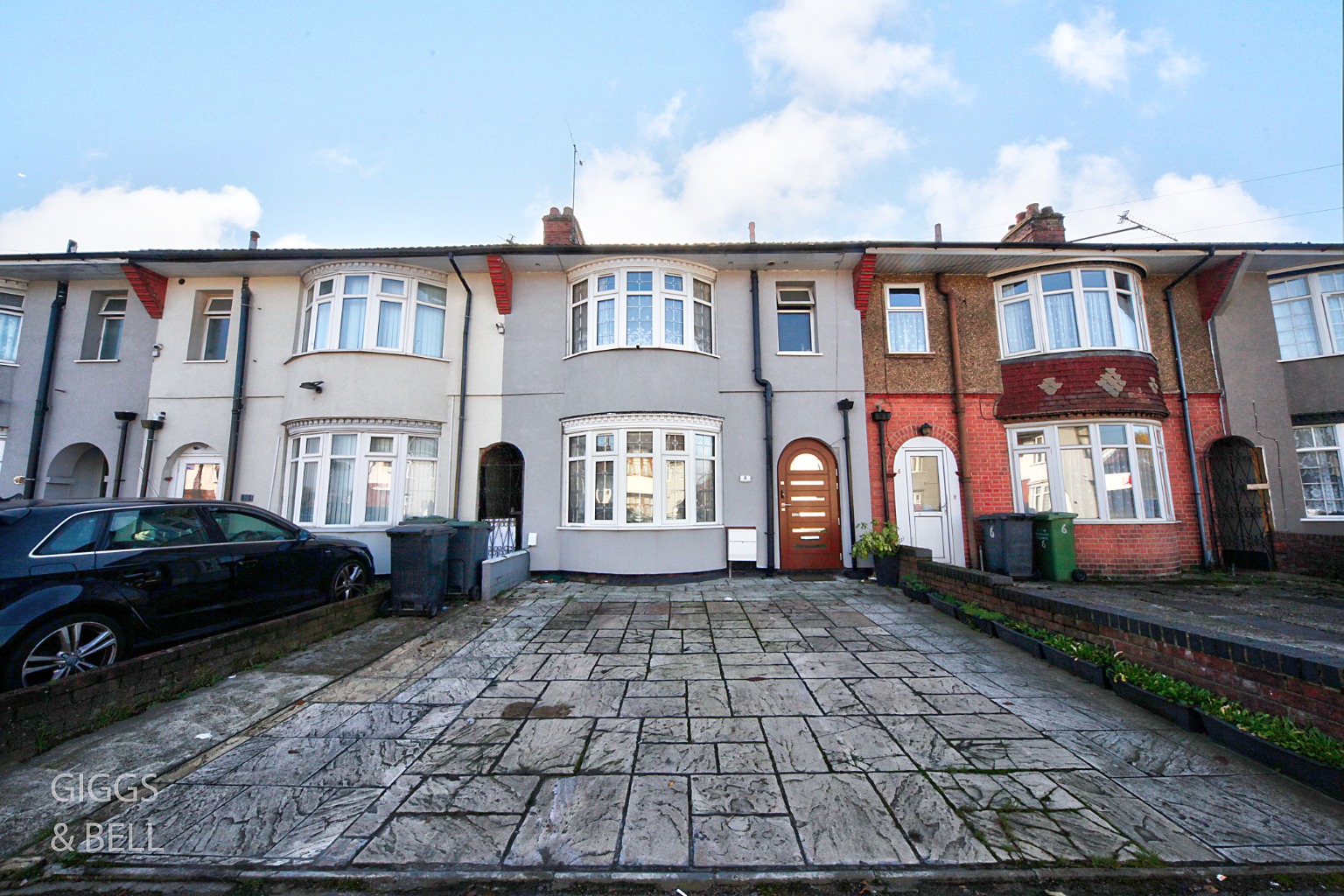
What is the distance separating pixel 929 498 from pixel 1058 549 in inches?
81.7

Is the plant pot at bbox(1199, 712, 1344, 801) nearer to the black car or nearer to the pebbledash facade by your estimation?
the pebbledash facade

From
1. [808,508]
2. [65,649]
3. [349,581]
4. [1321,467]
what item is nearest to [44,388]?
[349,581]

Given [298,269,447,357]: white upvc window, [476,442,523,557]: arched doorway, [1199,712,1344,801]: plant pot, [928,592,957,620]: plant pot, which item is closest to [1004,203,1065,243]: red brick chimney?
[928,592,957,620]: plant pot

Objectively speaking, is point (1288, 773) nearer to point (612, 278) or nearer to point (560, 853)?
point (560, 853)

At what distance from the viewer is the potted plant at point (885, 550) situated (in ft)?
27.6

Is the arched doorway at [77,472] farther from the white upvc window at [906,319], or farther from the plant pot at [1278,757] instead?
the plant pot at [1278,757]

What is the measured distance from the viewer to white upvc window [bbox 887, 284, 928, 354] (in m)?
10.0

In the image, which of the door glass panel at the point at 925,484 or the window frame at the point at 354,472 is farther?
the door glass panel at the point at 925,484

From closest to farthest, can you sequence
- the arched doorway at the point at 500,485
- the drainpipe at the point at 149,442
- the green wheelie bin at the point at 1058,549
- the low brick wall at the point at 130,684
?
the low brick wall at the point at 130,684 → the green wheelie bin at the point at 1058,549 → the arched doorway at the point at 500,485 → the drainpipe at the point at 149,442

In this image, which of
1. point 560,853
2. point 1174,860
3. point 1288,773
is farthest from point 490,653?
point 1288,773

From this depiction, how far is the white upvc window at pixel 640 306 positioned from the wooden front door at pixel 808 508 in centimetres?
268

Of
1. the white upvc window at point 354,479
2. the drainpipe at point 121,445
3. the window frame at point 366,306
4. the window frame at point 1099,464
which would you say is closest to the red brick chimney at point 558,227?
the window frame at point 366,306

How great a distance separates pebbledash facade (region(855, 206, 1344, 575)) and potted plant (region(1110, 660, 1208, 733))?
544cm

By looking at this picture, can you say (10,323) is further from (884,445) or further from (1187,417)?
(1187,417)
